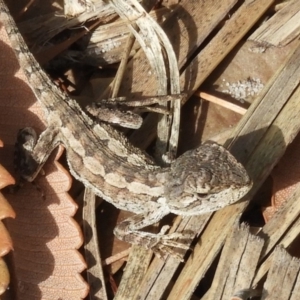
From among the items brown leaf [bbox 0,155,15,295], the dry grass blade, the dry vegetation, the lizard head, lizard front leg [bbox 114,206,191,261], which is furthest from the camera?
the dry grass blade

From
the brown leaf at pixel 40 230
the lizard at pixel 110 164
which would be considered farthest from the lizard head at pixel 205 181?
the brown leaf at pixel 40 230

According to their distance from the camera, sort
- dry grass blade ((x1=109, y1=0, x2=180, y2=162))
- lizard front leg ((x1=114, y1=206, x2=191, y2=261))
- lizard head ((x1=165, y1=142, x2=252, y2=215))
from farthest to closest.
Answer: dry grass blade ((x1=109, y1=0, x2=180, y2=162)), lizard front leg ((x1=114, y1=206, x2=191, y2=261)), lizard head ((x1=165, y1=142, x2=252, y2=215))

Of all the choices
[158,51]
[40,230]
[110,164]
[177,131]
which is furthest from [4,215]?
[158,51]

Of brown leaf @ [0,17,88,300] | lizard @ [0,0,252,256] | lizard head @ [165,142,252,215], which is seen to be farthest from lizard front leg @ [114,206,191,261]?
brown leaf @ [0,17,88,300]

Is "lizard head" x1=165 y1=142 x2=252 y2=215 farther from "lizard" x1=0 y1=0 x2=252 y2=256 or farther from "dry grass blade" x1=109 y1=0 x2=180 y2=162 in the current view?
"dry grass blade" x1=109 y1=0 x2=180 y2=162

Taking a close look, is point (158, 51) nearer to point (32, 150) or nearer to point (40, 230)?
point (32, 150)

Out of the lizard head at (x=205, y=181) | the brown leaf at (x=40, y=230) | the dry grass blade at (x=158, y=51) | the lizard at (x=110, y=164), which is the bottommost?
the brown leaf at (x=40, y=230)

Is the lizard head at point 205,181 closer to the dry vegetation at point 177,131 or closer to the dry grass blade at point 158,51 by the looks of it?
the dry vegetation at point 177,131
